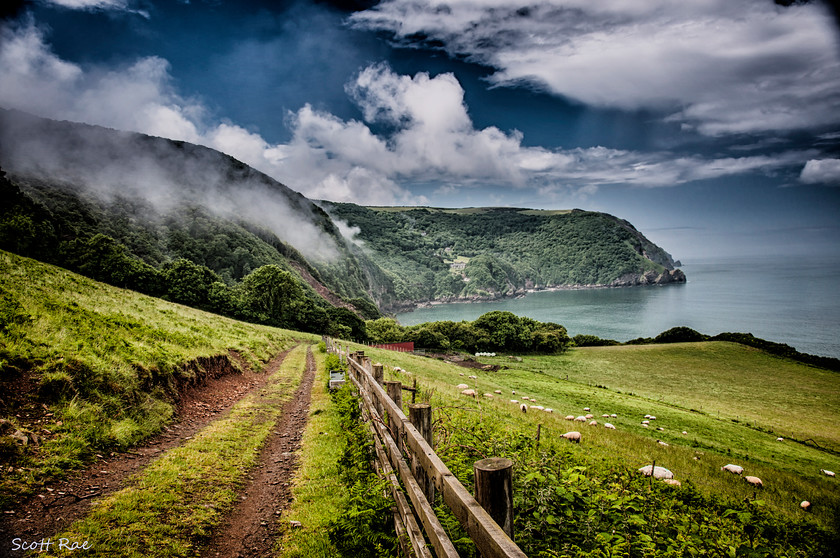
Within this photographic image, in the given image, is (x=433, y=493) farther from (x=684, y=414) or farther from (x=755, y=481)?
(x=684, y=414)

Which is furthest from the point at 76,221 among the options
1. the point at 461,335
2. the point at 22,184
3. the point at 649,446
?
the point at 649,446

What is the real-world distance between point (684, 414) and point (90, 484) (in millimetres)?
33133

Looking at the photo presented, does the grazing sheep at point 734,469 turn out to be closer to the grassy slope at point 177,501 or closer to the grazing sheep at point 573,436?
the grazing sheep at point 573,436

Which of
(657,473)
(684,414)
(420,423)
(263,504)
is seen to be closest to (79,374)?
(263,504)

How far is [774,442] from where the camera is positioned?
22.2 m

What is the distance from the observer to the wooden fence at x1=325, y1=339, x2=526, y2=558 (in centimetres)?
209

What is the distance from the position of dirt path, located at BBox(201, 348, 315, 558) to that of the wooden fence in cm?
175

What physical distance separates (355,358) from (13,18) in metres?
132

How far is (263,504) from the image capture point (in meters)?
5.79

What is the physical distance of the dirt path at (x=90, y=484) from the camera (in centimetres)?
418

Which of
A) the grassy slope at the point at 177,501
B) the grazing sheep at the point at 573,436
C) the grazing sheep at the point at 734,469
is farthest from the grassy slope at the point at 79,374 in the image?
the grazing sheep at the point at 734,469

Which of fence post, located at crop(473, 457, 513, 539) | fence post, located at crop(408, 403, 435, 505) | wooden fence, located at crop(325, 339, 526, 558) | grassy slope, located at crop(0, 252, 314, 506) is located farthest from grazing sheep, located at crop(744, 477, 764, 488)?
grassy slope, located at crop(0, 252, 314, 506)

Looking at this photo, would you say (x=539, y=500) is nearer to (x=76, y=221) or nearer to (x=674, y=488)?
(x=674, y=488)

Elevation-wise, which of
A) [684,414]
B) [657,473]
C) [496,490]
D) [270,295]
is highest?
[270,295]
